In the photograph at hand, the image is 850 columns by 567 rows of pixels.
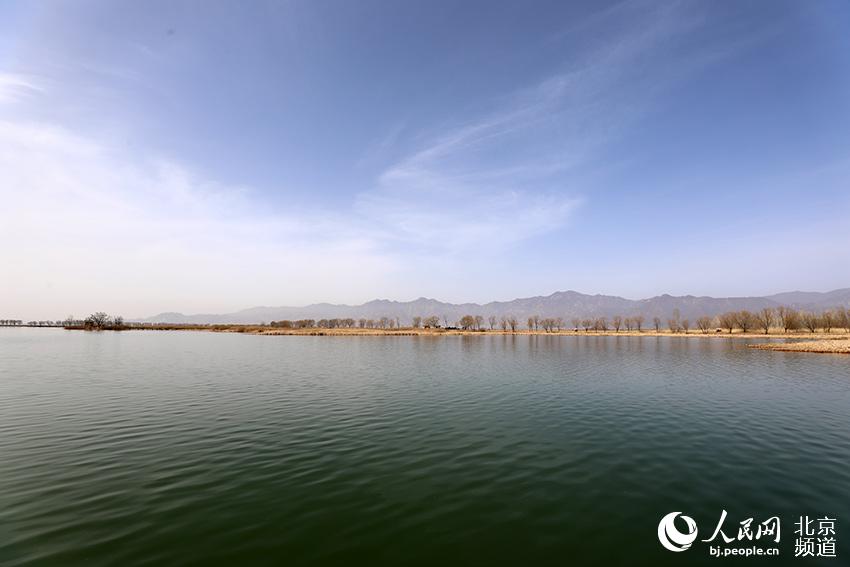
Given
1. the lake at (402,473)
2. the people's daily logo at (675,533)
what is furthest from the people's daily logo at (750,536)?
the lake at (402,473)

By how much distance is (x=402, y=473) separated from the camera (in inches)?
682

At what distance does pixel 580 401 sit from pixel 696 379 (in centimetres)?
2566

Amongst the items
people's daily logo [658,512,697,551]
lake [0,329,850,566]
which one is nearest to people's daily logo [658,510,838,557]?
people's daily logo [658,512,697,551]

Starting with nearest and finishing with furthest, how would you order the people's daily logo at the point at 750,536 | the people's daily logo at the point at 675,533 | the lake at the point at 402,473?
the lake at the point at 402,473, the people's daily logo at the point at 750,536, the people's daily logo at the point at 675,533

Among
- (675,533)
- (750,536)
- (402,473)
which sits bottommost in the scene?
(750,536)

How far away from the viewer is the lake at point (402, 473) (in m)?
11.4

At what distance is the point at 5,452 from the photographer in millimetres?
19844

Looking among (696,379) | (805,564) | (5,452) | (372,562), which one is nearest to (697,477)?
(805,564)

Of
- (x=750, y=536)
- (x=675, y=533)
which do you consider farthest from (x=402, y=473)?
(x=750, y=536)

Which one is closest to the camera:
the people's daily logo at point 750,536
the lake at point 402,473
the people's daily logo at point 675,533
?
the lake at point 402,473

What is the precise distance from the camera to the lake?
11398 mm

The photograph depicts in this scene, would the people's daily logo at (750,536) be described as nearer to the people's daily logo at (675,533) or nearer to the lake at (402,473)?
the people's daily logo at (675,533)

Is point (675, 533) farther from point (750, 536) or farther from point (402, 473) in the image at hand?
point (402, 473)

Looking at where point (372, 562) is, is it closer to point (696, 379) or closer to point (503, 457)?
point (503, 457)
